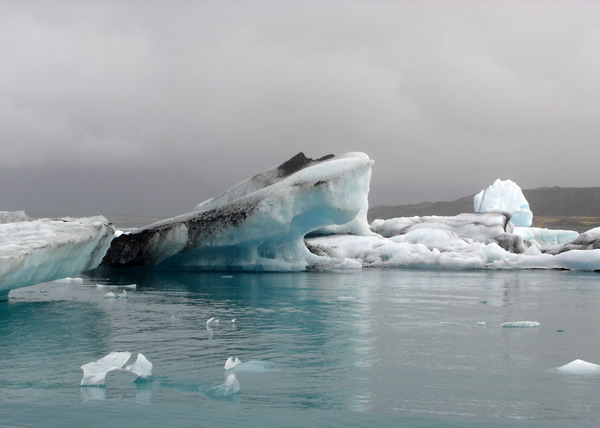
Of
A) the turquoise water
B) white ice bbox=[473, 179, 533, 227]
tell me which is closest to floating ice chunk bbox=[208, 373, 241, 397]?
the turquoise water

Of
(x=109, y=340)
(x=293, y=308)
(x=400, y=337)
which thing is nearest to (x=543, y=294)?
(x=293, y=308)

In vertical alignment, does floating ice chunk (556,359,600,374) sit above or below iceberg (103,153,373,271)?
below

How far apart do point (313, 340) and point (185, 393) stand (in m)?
2.86

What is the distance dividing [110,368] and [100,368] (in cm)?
8

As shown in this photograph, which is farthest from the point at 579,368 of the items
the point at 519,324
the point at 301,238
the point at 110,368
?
the point at 301,238

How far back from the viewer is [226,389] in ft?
17.4

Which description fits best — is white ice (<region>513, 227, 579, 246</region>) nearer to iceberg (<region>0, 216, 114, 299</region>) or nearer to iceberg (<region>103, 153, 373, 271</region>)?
iceberg (<region>103, 153, 373, 271</region>)

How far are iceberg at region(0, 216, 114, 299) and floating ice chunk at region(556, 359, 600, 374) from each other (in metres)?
7.26

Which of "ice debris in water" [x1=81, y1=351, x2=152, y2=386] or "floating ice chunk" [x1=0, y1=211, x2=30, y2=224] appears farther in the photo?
"floating ice chunk" [x1=0, y1=211, x2=30, y2=224]

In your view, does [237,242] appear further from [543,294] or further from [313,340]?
[313,340]

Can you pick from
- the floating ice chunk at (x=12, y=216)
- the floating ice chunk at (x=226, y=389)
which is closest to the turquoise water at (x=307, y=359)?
the floating ice chunk at (x=226, y=389)

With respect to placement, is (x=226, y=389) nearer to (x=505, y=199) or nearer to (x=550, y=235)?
(x=505, y=199)

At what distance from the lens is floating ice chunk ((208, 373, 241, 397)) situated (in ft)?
17.4

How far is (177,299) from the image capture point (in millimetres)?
12852
